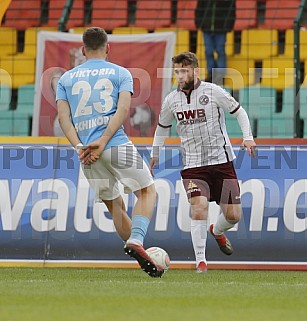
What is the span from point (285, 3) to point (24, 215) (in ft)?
22.7

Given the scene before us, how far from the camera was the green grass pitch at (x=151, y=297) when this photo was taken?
5480 millimetres

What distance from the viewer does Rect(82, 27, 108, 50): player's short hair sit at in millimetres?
7879

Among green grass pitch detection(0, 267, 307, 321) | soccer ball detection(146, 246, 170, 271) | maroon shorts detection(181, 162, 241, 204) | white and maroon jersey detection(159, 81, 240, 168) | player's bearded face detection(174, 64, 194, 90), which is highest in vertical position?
player's bearded face detection(174, 64, 194, 90)

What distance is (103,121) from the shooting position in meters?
7.91

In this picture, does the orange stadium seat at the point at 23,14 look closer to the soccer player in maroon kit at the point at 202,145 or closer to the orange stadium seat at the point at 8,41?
the orange stadium seat at the point at 8,41

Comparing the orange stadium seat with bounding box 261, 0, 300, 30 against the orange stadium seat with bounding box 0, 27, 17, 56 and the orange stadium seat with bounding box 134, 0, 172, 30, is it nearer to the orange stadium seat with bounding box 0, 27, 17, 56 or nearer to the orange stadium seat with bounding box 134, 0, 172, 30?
the orange stadium seat with bounding box 134, 0, 172, 30

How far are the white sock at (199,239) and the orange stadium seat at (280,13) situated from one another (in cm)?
621

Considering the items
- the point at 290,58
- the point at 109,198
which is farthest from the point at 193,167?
the point at 290,58

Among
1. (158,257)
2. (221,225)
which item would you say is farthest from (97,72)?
(221,225)

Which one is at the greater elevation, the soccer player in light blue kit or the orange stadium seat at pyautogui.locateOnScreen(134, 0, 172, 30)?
the orange stadium seat at pyautogui.locateOnScreen(134, 0, 172, 30)

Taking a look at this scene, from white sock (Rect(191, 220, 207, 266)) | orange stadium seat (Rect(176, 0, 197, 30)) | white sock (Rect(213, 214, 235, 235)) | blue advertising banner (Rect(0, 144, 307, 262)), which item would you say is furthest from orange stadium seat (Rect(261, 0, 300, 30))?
white sock (Rect(191, 220, 207, 266))

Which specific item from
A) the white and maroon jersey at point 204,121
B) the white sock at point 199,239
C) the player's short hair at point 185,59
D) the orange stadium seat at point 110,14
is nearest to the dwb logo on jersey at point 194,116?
the white and maroon jersey at point 204,121

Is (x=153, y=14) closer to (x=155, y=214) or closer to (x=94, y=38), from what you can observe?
(x=155, y=214)

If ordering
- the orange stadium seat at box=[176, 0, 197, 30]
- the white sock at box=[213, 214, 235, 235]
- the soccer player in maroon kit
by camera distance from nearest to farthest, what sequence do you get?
the soccer player in maroon kit, the white sock at box=[213, 214, 235, 235], the orange stadium seat at box=[176, 0, 197, 30]
